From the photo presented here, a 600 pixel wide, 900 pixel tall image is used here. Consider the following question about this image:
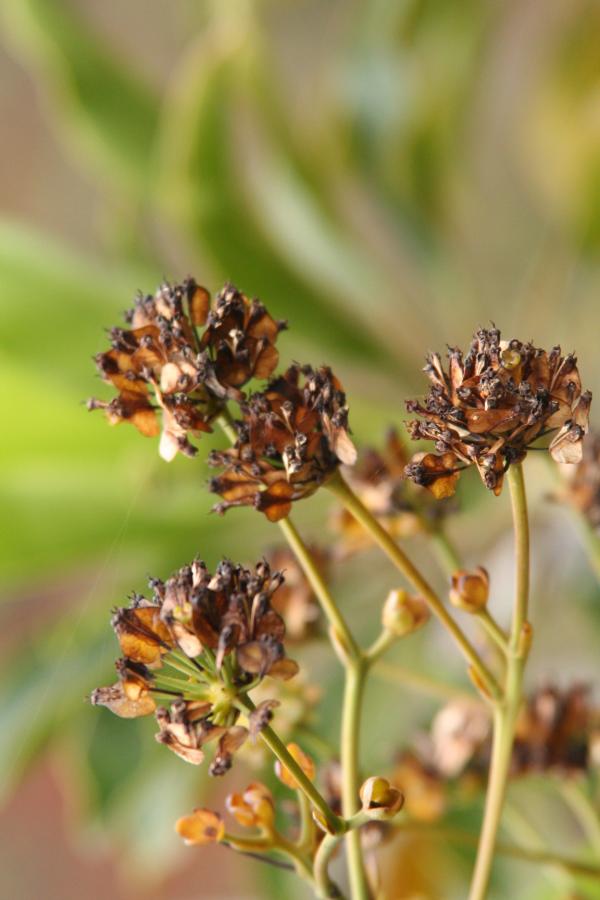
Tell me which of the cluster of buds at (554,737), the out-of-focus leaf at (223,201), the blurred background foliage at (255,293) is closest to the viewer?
the cluster of buds at (554,737)

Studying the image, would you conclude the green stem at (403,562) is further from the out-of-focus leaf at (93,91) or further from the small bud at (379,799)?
the out-of-focus leaf at (93,91)

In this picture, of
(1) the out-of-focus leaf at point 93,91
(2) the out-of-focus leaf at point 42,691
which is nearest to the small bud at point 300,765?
(2) the out-of-focus leaf at point 42,691

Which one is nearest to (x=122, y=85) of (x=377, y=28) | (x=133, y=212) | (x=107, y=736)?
(x=133, y=212)

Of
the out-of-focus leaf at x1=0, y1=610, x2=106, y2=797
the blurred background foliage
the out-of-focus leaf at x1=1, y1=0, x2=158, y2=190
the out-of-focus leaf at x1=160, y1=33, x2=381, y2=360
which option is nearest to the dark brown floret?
the blurred background foliage

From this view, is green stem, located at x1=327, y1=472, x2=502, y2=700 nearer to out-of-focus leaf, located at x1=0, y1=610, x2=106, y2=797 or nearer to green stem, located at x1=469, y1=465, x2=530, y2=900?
green stem, located at x1=469, y1=465, x2=530, y2=900

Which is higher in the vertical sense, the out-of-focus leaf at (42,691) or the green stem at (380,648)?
the out-of-focus leaf at (42,691)

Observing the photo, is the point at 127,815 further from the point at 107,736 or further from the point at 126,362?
the point at 126,362
